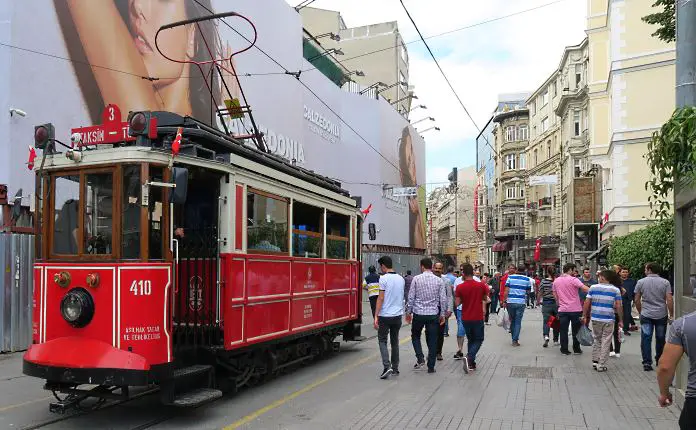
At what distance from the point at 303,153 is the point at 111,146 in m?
19.5

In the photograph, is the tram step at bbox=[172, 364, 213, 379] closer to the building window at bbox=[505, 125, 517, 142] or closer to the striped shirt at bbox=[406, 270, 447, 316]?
the striped shirt at bbox=[406, 270, 447, 316]

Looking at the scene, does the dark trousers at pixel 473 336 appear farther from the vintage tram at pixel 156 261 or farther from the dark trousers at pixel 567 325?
the vintage tram at pixel 156 261

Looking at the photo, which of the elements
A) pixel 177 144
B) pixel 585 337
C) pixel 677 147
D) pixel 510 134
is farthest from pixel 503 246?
pixel 177 144

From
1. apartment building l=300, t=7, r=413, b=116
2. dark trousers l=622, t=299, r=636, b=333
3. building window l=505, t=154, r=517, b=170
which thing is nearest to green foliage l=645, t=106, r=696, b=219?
dark trousers l=622, t=299, r=636, b=333

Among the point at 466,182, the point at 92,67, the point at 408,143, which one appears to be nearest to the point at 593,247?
the point at 408,143

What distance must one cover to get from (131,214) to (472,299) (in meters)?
5.62

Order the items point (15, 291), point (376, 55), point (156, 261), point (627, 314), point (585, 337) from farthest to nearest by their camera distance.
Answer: point (376, 55) → point (627, 314) → point (15, 291) → point (585, 337) → point (156, 261)

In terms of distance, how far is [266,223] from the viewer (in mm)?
8289

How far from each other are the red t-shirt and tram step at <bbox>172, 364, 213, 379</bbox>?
174 inches

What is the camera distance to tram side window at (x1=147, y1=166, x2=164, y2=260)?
21.5 feet

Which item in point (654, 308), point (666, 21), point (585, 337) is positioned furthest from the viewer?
point (666, 21)

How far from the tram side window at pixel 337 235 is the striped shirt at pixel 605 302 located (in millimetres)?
4317

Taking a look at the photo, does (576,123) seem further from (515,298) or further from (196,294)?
(196,294)

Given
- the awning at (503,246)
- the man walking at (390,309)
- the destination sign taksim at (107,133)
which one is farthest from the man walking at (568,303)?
the awning at (503,246)
